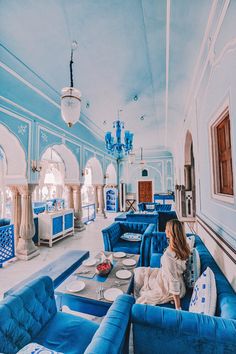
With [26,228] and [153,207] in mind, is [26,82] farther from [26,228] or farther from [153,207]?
[153,207]

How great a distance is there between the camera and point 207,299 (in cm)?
125

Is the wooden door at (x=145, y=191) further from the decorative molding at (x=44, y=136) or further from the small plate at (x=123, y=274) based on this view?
the small plate at (x=123, y=274)

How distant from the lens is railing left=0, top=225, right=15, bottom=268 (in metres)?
3.52

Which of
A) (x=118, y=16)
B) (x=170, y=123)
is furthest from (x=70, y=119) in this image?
(x=170, y=123)

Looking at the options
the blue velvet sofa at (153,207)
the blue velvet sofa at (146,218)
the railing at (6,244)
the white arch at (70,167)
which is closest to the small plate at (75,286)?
the railing at (6,244)

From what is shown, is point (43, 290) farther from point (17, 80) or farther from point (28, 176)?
point (17, 80)

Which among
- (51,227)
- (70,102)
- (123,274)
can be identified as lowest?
(51,227)

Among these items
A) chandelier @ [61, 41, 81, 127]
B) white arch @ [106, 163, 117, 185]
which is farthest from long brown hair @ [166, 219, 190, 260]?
white arch @ [106, 163, 117, 185]

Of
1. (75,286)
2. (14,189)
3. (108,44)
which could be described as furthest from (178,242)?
(14,189)

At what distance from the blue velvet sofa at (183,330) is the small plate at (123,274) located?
0.73 metres

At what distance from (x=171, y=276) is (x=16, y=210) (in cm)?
389

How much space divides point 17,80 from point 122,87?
2.04m

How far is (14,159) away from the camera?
12.6 feet

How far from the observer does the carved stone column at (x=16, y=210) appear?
13.4ft
